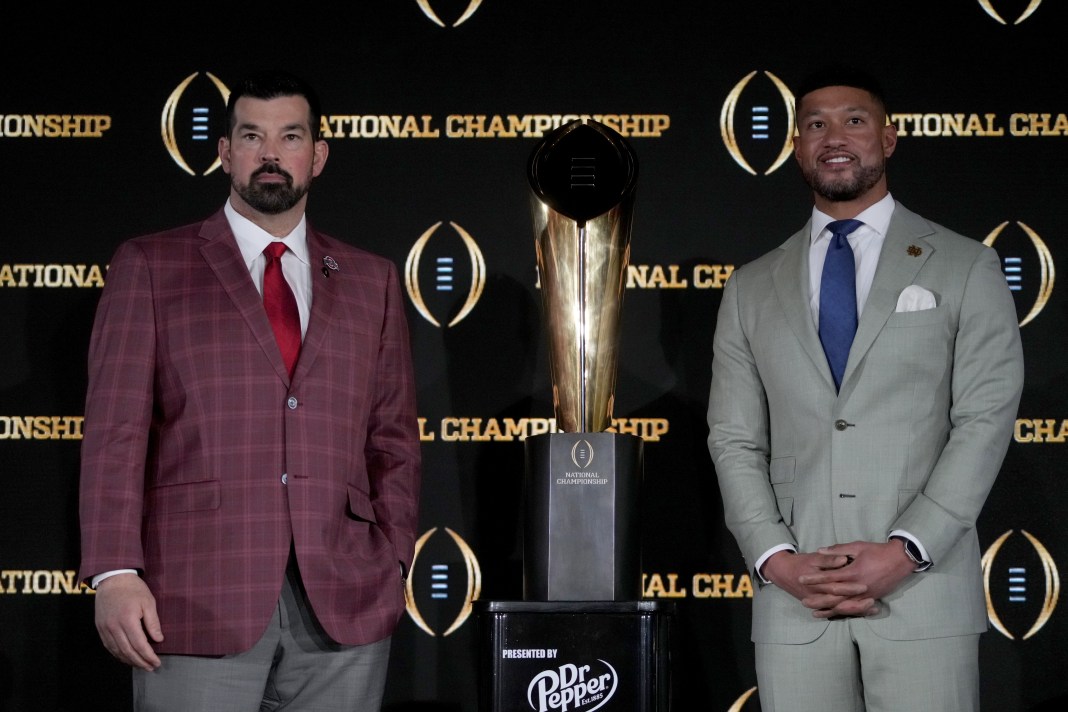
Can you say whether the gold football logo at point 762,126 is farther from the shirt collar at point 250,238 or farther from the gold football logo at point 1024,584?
the shirt collar at point 250,238

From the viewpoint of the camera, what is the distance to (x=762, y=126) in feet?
11.0

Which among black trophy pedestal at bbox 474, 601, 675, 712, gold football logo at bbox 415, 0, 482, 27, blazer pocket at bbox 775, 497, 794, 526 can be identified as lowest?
black trophy pedestal at bbox 474, 601, 675, 712

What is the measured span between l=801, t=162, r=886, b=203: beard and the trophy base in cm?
68

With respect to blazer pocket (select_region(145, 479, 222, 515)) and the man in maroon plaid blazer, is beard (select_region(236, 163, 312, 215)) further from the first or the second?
blazer pocket (select_region(145, 479, 222, 515))

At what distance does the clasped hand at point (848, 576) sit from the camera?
2.33 metres

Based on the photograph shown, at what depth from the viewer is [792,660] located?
2.43m

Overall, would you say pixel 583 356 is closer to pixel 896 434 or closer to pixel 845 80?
pixel 896 434

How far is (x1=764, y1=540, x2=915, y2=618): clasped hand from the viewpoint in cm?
233

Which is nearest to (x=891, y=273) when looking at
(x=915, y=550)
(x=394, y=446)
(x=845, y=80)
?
(x=845, y=80)

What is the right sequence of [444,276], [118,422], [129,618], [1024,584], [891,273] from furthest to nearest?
[444,276]
[1024,584]
[891,273]
[118,422]
[129,618]

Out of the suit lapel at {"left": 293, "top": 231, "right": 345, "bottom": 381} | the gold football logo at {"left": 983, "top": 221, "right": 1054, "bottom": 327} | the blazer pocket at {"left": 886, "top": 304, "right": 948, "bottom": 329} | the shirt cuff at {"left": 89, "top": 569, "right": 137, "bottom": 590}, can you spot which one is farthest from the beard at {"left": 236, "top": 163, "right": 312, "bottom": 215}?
the gold football logo at {"left": 983, "top": 221, "right": 1054, "bottom": 327}

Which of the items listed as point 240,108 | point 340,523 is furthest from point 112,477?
point 240,108

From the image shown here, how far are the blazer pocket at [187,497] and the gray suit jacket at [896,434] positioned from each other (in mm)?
1025

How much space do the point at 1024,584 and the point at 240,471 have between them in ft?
6.69
